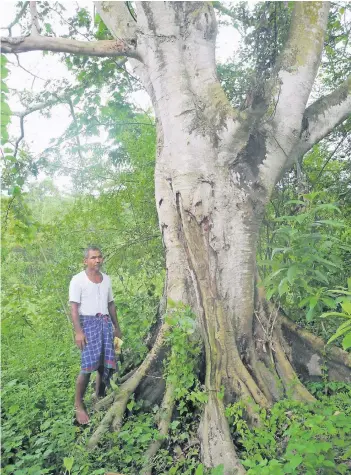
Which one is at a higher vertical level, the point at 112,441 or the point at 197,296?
the point at 197,296

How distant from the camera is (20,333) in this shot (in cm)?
625

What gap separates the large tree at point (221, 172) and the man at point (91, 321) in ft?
0.91

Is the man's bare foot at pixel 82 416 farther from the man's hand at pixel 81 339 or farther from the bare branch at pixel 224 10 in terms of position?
the bare branch at pixel 224 10

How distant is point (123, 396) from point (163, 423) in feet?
1.54

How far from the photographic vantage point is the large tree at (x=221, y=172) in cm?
388

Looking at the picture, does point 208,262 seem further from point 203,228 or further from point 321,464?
point 321,464

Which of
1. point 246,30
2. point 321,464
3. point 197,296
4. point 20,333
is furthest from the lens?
point 20,333

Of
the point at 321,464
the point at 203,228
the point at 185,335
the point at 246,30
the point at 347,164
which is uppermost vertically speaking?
the point at 246,30

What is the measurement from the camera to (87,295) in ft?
13.7

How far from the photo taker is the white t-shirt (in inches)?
163

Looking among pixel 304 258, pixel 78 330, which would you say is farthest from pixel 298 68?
pixel 78 330

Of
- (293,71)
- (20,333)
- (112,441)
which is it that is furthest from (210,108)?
(20,333)

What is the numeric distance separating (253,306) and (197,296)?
1.86 feet

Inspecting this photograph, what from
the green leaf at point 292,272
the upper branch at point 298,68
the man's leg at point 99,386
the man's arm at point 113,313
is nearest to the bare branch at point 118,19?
the upper branch at point 298,68
